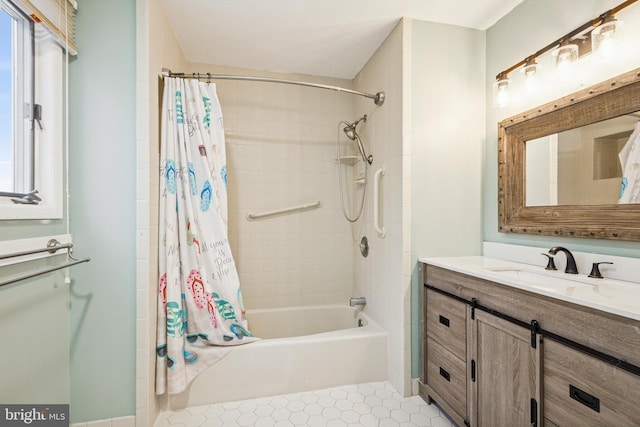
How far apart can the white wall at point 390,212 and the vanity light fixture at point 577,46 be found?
640 millimetres

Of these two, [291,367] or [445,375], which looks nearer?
[445,375]

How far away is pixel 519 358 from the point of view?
1.16 m

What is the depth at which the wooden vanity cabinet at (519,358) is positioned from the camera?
86 cm

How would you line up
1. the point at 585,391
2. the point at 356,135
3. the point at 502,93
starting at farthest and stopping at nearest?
the point at 356,135 < the point at 502,93 < the point at 585,391

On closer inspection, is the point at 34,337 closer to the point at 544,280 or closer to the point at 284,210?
the point at 284,210

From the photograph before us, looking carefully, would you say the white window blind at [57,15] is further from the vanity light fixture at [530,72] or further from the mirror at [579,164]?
the mirror at [579,164]

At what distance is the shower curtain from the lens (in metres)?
1.65

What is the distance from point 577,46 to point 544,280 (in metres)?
1.09

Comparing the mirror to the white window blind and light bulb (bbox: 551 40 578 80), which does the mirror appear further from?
the white window blind

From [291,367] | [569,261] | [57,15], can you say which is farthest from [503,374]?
[57,15]

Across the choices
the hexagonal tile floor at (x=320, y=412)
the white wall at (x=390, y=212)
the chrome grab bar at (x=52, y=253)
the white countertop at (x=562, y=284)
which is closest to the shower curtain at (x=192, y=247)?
the hexagonal tile floor at (x=320, y=412)

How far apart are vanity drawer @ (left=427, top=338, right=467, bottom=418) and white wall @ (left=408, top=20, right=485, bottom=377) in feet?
0.42

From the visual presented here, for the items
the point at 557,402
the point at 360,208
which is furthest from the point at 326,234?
the point at 557,402

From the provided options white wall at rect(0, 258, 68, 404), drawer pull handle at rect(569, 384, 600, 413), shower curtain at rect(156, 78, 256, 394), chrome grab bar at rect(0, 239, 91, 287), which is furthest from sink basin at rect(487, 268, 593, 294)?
white wall at rect(0, 258, 68, 404)
